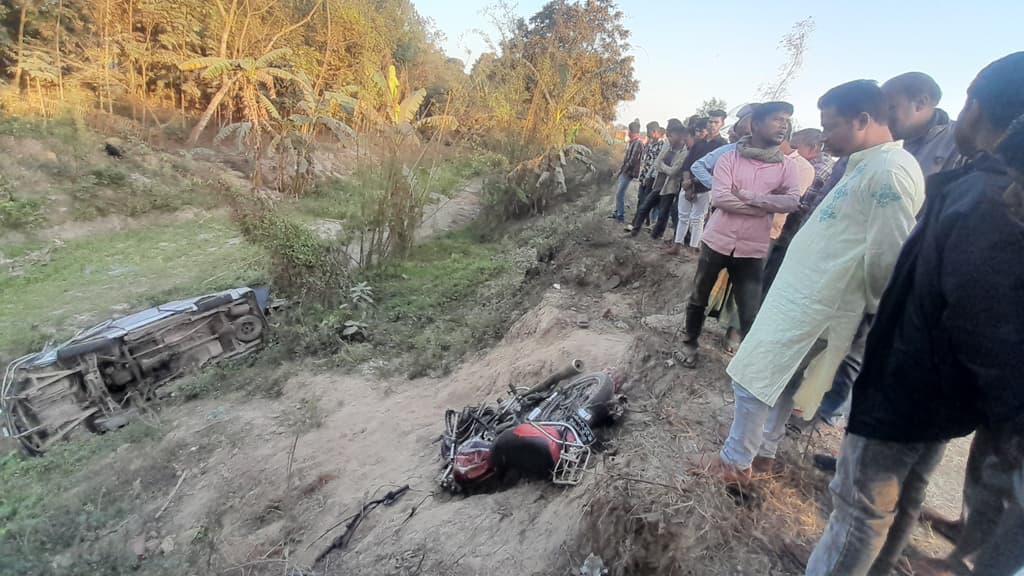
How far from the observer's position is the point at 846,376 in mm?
2133

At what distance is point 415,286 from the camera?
24.9ft

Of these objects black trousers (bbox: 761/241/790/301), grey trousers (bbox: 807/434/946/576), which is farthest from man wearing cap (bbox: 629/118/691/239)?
grey trousers (bbox: 807/434/946/576)

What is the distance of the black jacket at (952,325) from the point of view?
1054mm

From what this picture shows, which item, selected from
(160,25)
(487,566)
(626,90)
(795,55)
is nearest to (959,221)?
(487,566)

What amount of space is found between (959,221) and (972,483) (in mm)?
Result: 852

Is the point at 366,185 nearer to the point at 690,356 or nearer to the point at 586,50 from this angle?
the point at 690,356

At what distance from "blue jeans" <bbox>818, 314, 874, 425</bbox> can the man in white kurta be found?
16 cm

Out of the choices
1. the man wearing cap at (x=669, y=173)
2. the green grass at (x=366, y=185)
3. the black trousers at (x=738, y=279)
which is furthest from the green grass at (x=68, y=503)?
the man wearing cap at (x=669, y=173)

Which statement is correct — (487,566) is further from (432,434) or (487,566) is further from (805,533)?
(432,434)

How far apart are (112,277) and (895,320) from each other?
33.7ft

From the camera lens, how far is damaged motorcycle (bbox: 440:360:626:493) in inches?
103

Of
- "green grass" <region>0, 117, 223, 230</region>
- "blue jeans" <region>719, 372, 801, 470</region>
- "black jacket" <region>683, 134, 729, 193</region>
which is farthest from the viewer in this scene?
"green grass" <region>0, 117, 223, 230</region>

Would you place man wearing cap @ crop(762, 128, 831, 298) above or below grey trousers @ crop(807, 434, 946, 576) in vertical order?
above

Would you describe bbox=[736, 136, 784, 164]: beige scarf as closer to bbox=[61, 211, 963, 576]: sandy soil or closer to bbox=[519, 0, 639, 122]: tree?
bbox=[61, 211, 963, 576]: sandy soil
